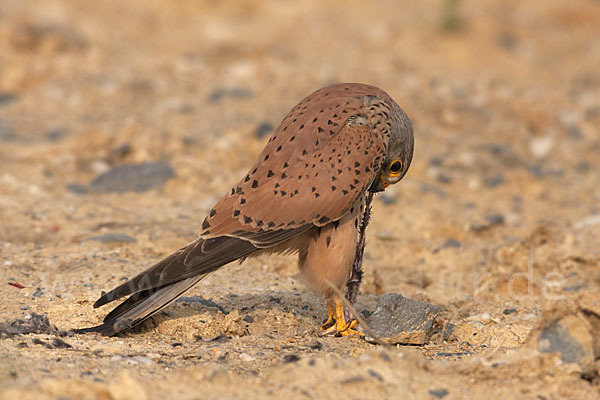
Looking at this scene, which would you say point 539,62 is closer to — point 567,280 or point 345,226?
point 567,280

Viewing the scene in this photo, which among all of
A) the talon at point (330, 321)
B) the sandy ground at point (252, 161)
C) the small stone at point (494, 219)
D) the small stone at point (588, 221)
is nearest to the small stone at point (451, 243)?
the sandy ground at point (252, 161)

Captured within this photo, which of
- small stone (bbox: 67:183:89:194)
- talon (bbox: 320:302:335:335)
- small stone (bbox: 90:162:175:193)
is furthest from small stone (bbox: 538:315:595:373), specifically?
small stone (bbox: 67:183:89:194)

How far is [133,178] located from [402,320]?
11.5 ft

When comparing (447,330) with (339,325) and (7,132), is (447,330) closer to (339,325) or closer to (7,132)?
(339,325)

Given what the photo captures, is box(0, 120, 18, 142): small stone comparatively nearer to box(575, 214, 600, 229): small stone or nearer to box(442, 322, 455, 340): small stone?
box(442, 322, 455, 340): small stone

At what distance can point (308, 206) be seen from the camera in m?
4.04

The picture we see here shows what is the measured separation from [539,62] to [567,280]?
19.2 ft

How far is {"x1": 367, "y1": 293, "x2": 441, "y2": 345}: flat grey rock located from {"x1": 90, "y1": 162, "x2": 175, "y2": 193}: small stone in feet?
10.2

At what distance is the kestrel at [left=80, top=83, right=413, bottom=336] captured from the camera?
395 centimetres

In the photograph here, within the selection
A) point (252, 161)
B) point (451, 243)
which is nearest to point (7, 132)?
point (252, 161)

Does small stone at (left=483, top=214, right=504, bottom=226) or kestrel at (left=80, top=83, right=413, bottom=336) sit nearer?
kestrel at (left=80, top=83, right=413, bottom=336)

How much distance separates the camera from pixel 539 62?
10617mm

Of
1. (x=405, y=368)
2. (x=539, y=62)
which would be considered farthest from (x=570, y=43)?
(x=405, y=368)

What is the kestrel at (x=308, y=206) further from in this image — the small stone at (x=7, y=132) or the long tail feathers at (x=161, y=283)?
the small stone at (x=7, y=132)
